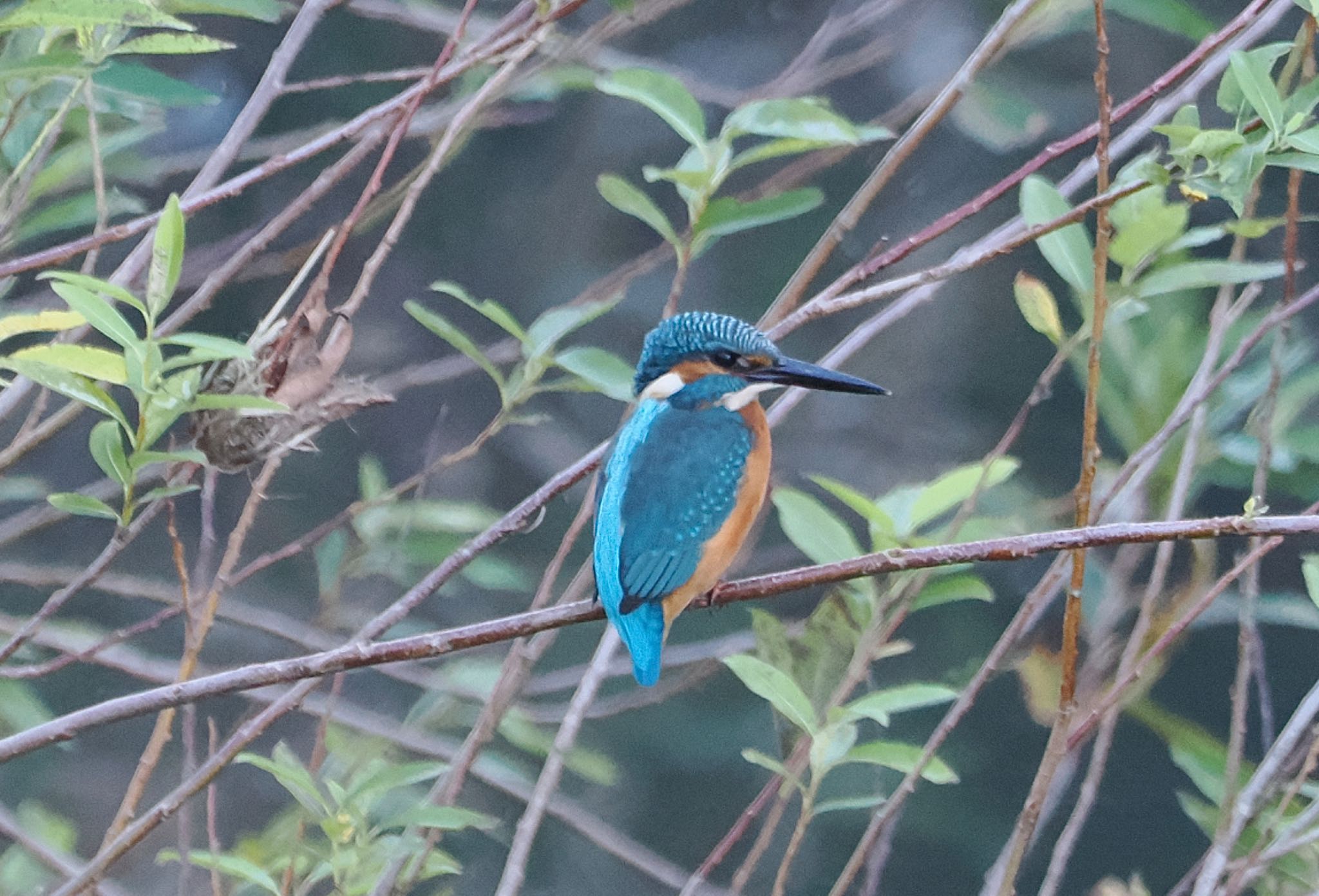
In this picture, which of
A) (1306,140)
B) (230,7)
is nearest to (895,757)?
(1306,140)

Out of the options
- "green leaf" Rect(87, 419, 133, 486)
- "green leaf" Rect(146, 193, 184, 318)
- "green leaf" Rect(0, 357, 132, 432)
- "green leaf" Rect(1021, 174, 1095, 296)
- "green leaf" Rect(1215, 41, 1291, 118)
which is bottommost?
"green leaf" Rect(87, 419, 133, 486)

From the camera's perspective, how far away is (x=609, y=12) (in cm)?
161

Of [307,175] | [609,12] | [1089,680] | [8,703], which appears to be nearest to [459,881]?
[8,703]

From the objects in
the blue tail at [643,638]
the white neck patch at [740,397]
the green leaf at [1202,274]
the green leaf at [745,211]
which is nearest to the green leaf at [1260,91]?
the green leaf at [1202,274]

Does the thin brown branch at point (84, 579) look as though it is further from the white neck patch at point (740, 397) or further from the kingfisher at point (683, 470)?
the white neck patch at point (740, 397)

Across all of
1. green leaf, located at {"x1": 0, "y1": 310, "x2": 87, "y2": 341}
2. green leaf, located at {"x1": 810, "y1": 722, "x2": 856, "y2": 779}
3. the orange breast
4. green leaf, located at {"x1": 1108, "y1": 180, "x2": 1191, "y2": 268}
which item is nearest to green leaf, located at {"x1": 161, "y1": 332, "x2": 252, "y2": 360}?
green leaf, located at {"x1": 0, "y1": 310, "x2": 87, "y2": 341}

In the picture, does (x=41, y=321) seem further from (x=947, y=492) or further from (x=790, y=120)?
(x=947, y=492)

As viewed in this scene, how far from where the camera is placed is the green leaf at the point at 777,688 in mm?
1086

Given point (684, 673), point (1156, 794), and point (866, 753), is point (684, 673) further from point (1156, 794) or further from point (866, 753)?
point (1156, 794)

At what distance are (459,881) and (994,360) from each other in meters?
0.93

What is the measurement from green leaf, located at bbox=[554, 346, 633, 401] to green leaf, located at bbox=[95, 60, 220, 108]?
48cm

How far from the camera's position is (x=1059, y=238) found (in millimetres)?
1156

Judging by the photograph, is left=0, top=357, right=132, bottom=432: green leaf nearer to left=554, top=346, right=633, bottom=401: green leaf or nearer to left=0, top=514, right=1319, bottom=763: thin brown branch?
left=0, top=514, right=1319, bottom=763: thin brown branch

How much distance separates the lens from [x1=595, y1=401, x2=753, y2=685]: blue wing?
3.72ft
